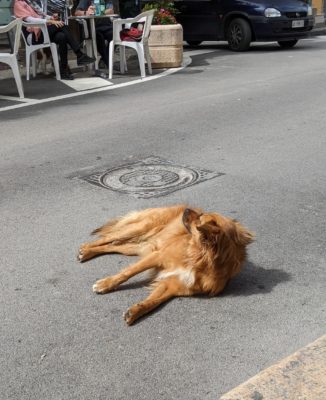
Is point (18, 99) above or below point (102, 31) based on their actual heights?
below

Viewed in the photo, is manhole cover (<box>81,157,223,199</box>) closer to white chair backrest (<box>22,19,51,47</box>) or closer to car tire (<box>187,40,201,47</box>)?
white chair backrest (<box>22,19,51,47</box>)

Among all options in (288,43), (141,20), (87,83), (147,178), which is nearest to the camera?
(147,178)

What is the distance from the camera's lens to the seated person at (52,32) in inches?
416

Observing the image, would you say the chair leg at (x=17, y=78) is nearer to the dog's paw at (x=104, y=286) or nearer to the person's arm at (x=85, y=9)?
the person's arm at (x=85, y=9)

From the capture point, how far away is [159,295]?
133 inches

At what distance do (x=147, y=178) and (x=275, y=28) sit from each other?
1102 cm

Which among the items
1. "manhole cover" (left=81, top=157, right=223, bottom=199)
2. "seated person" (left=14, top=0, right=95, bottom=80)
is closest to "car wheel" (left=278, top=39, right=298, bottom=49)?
"seated person" (left=14, top=0, right=95, bottom=80)

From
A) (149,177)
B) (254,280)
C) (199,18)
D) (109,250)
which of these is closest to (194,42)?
(199,18)

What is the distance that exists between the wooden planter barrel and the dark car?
11.9 feet

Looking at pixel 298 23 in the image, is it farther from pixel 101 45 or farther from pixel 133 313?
pixel 133 313

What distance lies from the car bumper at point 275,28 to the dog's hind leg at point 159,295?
42.6 ft

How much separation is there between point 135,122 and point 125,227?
12.5 feet

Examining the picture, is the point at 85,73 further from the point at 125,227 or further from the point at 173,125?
the point at 125,227

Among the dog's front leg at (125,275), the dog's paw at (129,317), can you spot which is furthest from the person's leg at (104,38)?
the dog's paw at (129,317)
